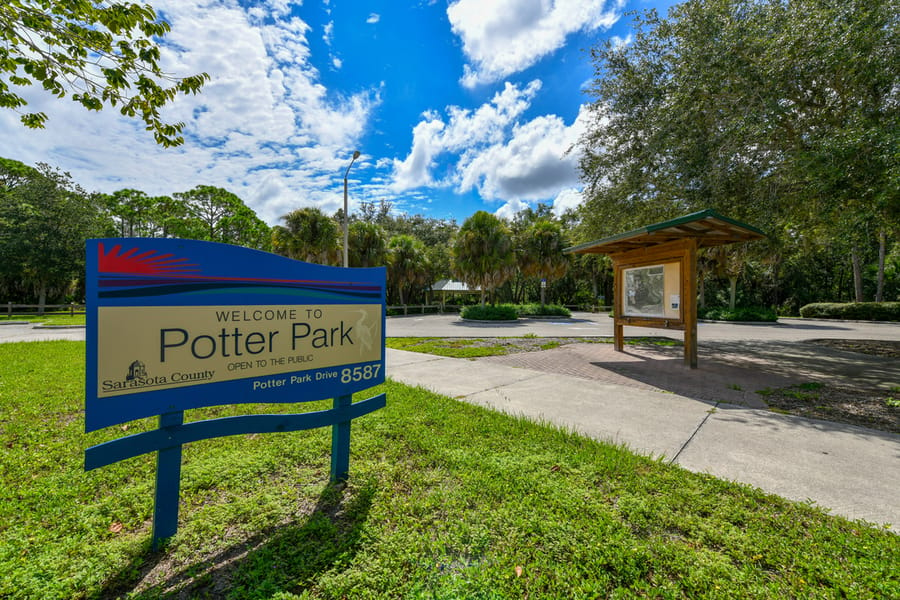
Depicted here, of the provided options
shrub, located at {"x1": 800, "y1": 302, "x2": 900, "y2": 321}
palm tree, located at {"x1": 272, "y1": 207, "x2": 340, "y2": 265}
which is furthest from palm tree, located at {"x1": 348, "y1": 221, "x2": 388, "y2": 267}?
shrub, located at {"x1": 800, "y1": 302, "x2": 900, "y2": 321}

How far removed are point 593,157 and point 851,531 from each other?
33.9ft

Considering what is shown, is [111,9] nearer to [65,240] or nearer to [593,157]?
[593,157]

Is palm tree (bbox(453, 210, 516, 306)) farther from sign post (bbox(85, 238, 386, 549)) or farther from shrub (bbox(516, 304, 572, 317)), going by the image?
sign post (bbox(85, 238, 386, 549))

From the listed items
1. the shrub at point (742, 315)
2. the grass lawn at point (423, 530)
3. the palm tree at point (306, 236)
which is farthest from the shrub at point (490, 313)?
the grass lawn at point (423, 530)

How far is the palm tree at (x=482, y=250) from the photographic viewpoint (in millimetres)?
21172

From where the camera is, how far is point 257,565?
194 cm

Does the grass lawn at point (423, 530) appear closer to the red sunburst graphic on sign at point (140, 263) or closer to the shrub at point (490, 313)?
the red sunburst graphic on sign at point (140, 263)

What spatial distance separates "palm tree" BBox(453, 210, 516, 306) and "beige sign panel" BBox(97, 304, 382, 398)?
1860 cm

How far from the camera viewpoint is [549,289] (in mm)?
42062

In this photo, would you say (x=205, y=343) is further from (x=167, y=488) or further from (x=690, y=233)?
(x=690, y=233)

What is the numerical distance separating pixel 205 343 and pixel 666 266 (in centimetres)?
835

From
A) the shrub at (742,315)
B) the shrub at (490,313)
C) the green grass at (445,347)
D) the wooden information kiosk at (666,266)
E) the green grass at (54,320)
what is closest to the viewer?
the wooden information kiosk at (666,266)

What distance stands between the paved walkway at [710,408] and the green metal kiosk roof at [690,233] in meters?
2.64

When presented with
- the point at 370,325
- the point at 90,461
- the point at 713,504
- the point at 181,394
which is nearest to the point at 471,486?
the point at 370,325
